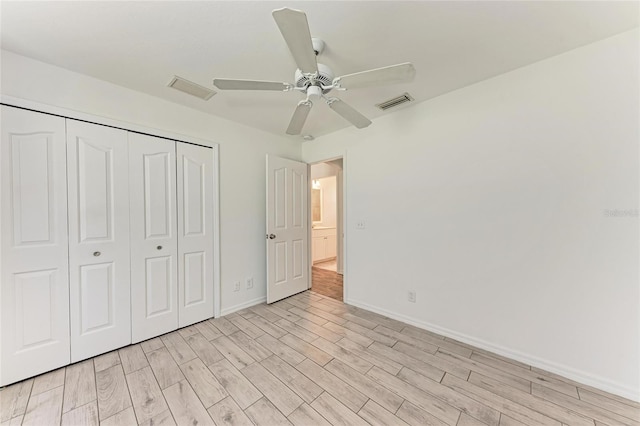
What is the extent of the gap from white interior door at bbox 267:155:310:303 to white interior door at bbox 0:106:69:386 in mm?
1852

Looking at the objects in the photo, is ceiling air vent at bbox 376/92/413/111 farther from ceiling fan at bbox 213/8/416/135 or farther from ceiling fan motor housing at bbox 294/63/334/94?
ceiling fan motor housing at bbox 294/63/334/94

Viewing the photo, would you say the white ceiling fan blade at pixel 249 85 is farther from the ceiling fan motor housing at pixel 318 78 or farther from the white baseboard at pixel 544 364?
the white baseboard at pixel 544 364

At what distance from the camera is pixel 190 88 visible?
2148mm

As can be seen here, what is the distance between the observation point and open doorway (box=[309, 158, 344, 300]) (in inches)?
163

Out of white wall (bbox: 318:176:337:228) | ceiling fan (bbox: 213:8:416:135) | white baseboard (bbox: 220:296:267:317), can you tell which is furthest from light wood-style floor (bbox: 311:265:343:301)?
ceiling fan (bbox: 213:8:416:135)

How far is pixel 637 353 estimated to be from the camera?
1538 mm

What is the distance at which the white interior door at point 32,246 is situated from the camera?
167 cm

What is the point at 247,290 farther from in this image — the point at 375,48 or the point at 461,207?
the point at 375,48

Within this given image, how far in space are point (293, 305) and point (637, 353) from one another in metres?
2.88

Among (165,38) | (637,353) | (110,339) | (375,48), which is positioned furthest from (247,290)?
(637,353)

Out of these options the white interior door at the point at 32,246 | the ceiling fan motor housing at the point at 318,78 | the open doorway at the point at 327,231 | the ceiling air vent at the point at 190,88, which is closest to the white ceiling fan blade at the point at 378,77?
the ceiling fan motor housing at the point at 318,78

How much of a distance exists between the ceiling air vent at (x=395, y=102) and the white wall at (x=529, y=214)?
179mm

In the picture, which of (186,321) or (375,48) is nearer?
(375,48)

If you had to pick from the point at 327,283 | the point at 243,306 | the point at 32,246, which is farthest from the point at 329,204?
the point at 32,246
